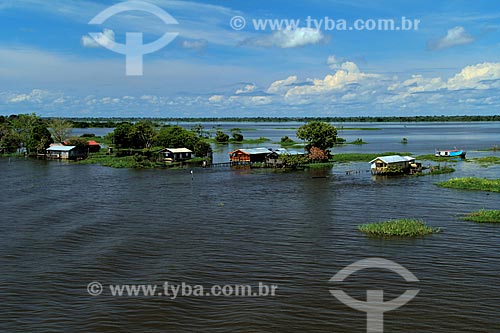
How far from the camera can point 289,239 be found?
104 ft

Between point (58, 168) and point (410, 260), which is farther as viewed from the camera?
point (58, 168)

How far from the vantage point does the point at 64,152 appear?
96.0 m

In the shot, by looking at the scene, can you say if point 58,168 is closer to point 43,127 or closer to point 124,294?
point 43,127

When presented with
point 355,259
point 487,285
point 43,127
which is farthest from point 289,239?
point 43,127

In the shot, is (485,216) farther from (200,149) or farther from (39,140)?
(39,140)

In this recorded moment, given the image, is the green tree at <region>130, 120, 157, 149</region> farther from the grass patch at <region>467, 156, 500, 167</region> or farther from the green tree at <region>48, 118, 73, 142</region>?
the grass patch at <region>467, 156, 500, 167</region>

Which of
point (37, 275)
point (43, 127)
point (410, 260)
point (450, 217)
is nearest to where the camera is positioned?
point (37, 275)

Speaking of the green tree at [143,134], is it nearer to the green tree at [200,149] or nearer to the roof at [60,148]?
the roof at [60,148]

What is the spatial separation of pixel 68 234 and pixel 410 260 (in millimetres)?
23175

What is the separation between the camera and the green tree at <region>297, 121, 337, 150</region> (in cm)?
8544

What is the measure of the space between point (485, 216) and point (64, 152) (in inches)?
3239

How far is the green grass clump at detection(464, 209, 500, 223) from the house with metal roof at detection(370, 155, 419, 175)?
94.8 feet

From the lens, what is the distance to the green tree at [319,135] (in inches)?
3364

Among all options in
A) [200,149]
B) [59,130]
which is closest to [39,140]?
[59,130]
